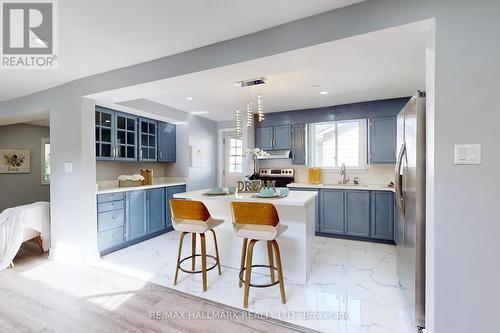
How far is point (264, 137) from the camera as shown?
4.88 metres

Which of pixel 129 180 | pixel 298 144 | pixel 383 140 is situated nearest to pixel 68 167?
pixel 129 180

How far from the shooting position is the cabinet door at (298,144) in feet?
14.9

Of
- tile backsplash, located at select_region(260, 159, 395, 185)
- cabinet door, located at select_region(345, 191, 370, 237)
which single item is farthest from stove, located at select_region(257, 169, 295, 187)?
cabinet door, located at select_region(345, 191, 370, 237)

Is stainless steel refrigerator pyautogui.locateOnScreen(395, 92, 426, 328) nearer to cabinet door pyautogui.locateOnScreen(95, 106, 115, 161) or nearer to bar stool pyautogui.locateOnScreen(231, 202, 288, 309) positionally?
bar stool pyautogui.locateOnScreen(231, 202, 288, 309)

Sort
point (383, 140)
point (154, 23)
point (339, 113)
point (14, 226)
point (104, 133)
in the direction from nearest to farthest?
point (154, 23), point (14, 226), point (104, 133), point (383, 140), point (339, 113)

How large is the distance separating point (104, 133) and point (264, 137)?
2.90m

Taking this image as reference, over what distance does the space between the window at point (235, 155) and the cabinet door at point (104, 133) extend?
266cm

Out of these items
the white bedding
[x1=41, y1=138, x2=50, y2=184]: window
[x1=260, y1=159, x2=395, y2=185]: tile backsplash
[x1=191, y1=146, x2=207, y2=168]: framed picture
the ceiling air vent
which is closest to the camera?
the ceiling air vent

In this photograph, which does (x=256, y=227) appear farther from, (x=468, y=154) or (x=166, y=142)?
(x=166, y=142)

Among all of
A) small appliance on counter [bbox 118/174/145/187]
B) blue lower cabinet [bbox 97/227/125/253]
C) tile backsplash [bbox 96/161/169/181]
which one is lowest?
blue lower cabinet [bbox 97/227/125/253]

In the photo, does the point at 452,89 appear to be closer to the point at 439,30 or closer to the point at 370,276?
the point at 439,30

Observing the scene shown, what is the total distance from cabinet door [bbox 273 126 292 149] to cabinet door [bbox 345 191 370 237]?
1483 millimetres

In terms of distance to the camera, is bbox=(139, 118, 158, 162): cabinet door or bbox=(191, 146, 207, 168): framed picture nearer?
bbox=(139, 118, 158, 162): cabinet door

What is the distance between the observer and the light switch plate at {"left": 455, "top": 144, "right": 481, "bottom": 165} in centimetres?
137
